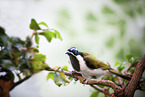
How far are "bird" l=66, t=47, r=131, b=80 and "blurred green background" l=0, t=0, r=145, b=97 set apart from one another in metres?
0.30

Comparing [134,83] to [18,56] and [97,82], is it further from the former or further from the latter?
[18,56]

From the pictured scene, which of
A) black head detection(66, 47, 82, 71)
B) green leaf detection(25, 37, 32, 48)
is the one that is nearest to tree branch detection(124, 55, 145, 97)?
black head detection(66, 47, 82, 71)

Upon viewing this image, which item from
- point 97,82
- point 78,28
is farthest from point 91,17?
point 97,82

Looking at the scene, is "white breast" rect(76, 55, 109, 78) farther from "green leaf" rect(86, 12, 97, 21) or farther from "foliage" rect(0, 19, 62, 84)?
"green leaf" rect(86, 12, 97, 21)

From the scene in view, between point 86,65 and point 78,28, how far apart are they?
0.53 meters

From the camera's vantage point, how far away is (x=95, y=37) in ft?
4.60

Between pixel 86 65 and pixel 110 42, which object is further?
pixel 110 42

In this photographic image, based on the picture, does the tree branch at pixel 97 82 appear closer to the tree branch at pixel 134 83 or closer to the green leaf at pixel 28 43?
the tree branch at pixel 134 83

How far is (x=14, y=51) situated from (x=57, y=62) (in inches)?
19.7

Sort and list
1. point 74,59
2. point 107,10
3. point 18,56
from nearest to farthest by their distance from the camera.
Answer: point 18,56
point 74,59
point 107,10

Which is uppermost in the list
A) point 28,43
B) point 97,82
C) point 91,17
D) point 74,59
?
point 91,17

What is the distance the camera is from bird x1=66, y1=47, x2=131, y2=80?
2.94 ft

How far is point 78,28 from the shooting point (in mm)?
1360

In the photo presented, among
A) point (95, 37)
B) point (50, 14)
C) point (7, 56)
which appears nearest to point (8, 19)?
point (50, 14)
